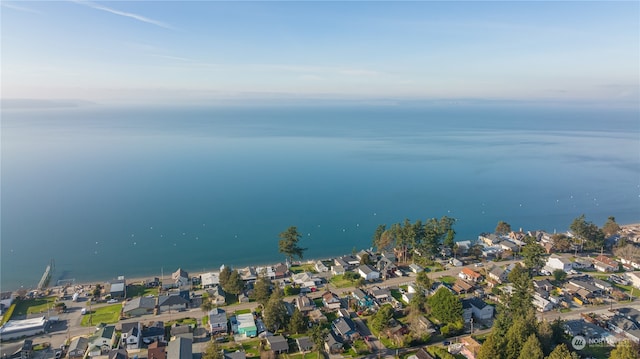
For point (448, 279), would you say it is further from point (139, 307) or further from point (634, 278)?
point (139, 307)

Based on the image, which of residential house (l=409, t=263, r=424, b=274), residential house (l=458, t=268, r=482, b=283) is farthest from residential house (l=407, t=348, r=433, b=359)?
residential house (l=409, t=263, r=424, b=274)

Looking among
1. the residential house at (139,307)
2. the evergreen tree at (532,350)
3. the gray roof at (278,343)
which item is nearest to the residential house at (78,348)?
Result: the residential house at (139,307)

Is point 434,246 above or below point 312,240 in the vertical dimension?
above

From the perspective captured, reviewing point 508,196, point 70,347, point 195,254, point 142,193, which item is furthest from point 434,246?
point 142,193

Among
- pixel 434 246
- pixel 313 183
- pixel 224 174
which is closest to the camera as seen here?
pixel 434 246

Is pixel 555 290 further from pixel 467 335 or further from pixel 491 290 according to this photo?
pixel 467 335

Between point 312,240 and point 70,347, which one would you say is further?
point 312,240

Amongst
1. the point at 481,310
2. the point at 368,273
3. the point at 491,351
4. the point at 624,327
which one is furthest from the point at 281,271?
the point at 624,327
